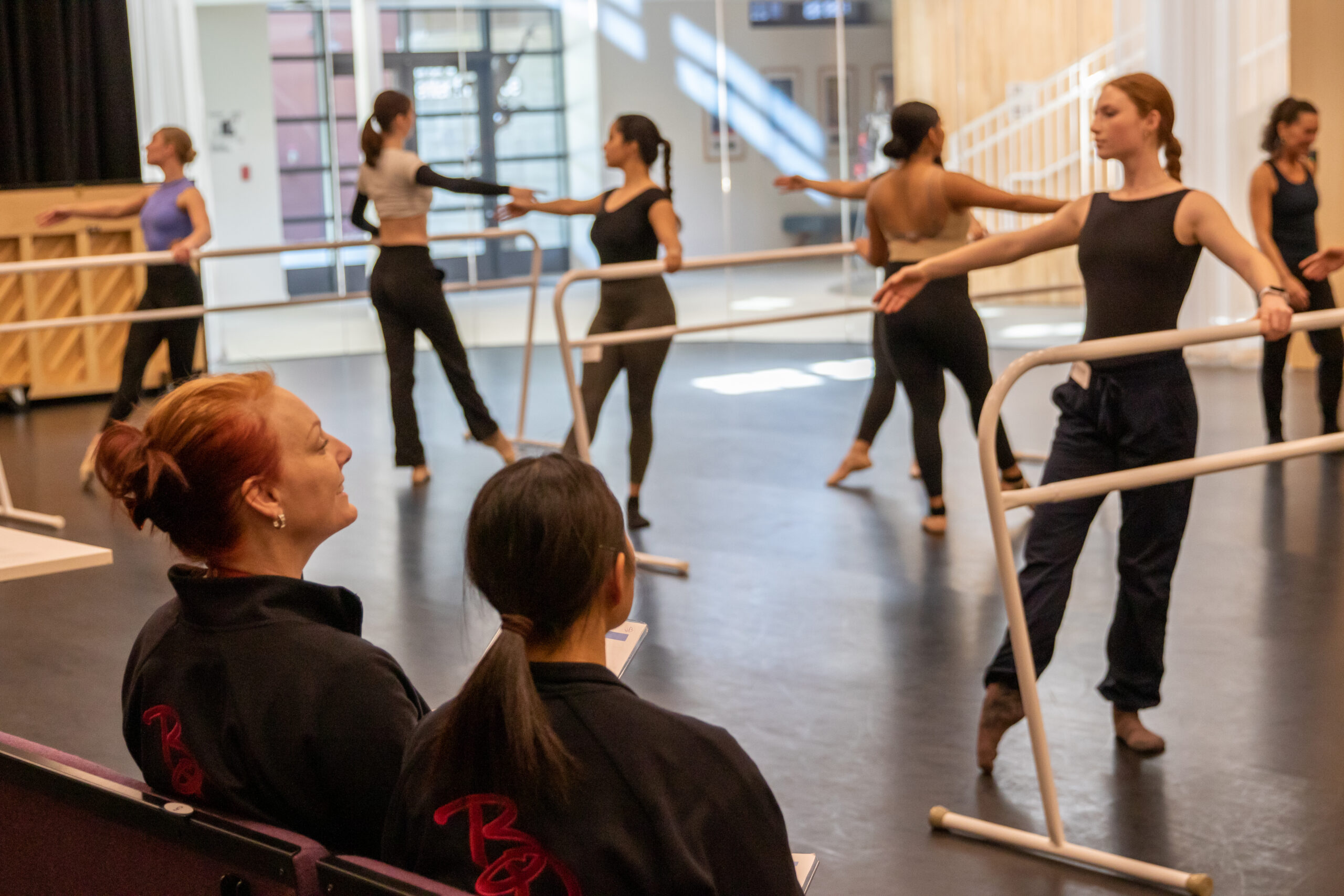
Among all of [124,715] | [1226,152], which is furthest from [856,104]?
[124,715]

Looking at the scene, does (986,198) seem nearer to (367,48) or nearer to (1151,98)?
(1151,98)

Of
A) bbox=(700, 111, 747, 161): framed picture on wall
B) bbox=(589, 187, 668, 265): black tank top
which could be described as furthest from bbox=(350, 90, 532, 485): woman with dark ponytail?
bbox=(700, 111, 747, 161): framed picture on wall

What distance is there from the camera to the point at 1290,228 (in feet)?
18.6

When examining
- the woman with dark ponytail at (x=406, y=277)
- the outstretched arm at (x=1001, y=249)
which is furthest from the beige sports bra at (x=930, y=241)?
the outstretched arm at (x=1001, y=249)

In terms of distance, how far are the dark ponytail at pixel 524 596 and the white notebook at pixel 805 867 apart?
360mm

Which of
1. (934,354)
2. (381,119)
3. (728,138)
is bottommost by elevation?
(934,354)

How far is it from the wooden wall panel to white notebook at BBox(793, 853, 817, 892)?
285 inches

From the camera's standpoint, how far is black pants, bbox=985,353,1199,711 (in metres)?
2.64

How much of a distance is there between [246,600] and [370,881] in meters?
0.37

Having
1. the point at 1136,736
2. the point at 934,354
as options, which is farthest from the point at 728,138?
the point at 1136,736

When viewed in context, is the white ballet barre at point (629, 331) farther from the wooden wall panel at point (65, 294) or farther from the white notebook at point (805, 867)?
the wooden wall panel at point (65, 294)

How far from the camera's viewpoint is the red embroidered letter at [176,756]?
131 cm

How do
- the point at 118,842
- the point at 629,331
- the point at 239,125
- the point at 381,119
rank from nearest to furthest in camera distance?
the point at 118,842
the point at 629,331
the point at 381,119
the point at 239,125

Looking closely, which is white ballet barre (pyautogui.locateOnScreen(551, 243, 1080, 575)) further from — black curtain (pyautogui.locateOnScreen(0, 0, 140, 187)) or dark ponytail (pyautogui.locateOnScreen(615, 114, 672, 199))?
black curtain (pyautogui.locateOnScreen(0, 0, 140, 187))
